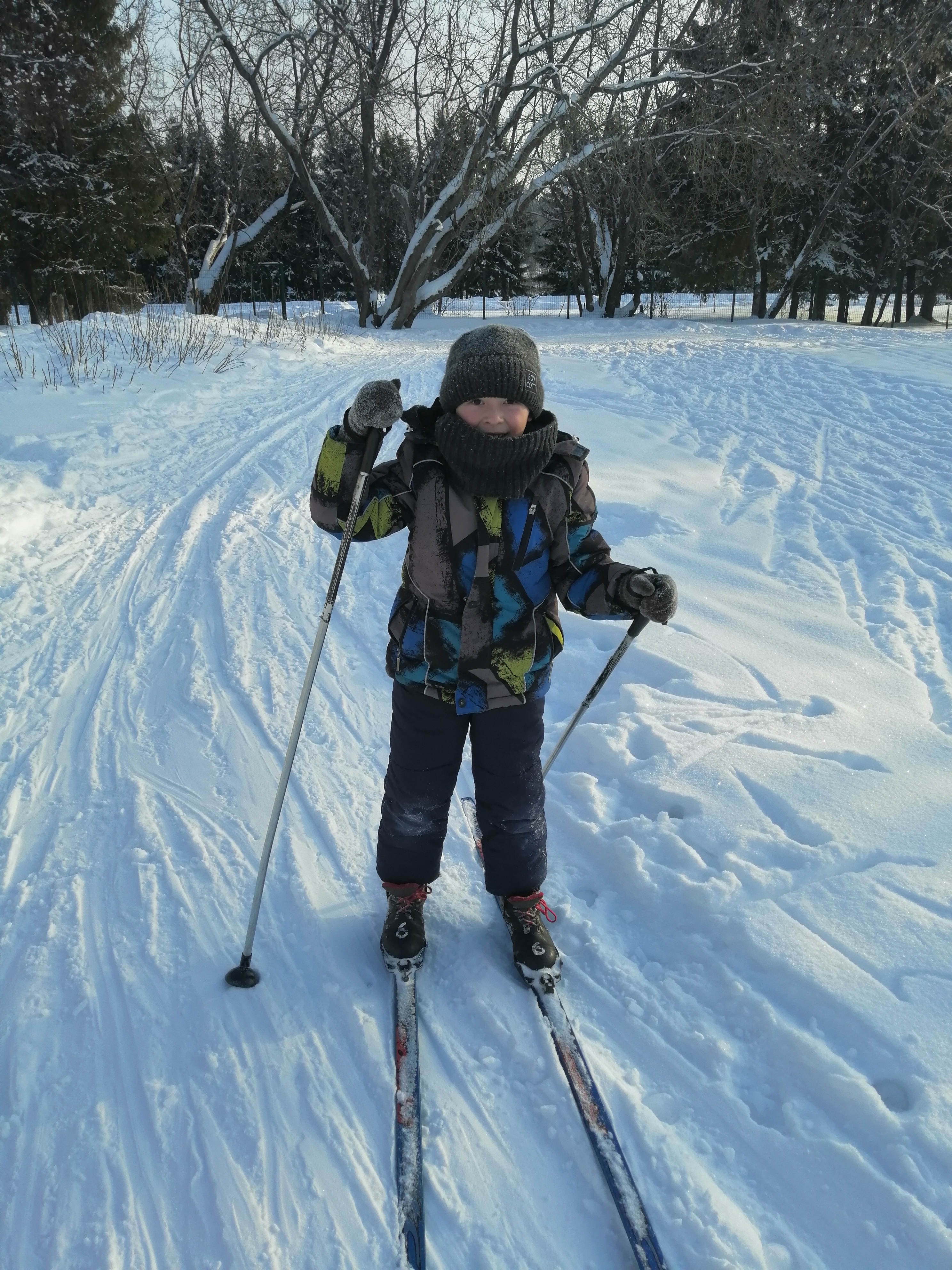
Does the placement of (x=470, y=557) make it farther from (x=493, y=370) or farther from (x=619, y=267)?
(x=619, y=267)

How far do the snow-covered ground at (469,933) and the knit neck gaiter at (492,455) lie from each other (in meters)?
1.31

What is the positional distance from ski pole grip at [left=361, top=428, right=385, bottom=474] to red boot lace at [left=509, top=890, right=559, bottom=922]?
1.26m

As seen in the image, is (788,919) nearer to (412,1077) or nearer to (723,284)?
(412,1077)

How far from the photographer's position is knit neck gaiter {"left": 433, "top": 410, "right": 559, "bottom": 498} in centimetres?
193

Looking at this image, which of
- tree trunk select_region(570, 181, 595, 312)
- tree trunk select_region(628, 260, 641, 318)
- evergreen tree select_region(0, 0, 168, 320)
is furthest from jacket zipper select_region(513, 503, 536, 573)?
tree trunk select_region(570, 181, 595, 312)

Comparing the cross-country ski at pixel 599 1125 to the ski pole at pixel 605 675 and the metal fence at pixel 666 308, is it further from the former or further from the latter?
the metal fence at pixel 666 308

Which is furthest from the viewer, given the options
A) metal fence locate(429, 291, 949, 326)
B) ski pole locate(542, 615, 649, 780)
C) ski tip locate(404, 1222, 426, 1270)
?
metal fence locate(429, 291, 949, 326)

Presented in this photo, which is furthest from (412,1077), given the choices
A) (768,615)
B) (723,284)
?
(723,284)

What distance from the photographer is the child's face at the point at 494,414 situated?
1979 millimetres

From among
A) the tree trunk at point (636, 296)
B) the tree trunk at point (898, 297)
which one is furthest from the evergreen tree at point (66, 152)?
the tree trunk at point (898, 297)

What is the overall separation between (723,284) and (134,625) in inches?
1156

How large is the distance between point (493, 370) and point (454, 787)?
1.13 metres

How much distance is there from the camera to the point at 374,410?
1.93 metres

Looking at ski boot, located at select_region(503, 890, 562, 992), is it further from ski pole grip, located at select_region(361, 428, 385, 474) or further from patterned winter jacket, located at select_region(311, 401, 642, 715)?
ski pole grip, located at select_region(361, 428, 385, 474)
